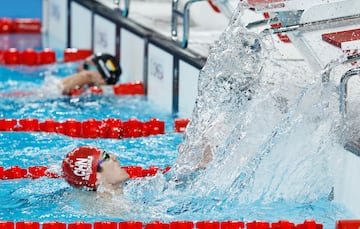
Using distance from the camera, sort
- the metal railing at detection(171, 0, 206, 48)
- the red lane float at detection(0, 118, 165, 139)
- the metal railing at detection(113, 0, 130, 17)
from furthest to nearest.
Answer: the metal railing at detection(113, 0, 130, 17) → the metal railing at detection(171, 0, 206, 48) → the red lane float at detection(0, 118, 165, 139)

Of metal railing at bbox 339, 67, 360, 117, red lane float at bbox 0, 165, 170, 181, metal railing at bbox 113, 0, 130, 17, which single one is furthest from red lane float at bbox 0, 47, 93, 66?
metal railing at bbox 339, 67, 360, 117

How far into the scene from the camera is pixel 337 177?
13.6 feet

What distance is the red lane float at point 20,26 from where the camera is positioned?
8.71 metres

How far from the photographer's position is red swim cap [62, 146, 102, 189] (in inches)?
158

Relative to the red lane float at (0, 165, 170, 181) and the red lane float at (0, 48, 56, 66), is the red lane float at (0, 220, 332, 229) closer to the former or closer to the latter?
the red lane float at (0, 165, 170, 181)

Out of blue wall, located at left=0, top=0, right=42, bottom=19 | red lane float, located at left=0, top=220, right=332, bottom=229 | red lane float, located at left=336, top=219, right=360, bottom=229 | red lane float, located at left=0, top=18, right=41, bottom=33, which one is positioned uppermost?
blue wall, located at left=0, top=0, right=42, bottom=19

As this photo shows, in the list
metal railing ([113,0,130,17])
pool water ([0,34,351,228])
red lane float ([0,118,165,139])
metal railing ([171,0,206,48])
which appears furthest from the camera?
metal railing ([113,0,130,17])

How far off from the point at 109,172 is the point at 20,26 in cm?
493

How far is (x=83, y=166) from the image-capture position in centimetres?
401

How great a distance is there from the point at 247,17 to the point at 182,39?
0.60m

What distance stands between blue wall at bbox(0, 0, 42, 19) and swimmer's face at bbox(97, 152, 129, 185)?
17.3 ft

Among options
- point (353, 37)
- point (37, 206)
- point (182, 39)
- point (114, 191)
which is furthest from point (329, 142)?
point (182, 39)

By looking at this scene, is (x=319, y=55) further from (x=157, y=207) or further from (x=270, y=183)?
(x=157, y=207)

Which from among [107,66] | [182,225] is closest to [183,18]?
[107,66]
